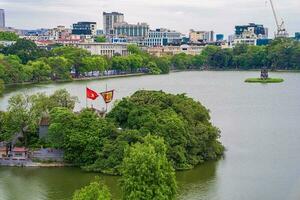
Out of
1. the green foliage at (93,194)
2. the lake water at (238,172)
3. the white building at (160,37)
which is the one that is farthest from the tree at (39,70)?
the white building at (160,37)

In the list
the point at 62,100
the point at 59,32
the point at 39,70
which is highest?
the point at 59,32

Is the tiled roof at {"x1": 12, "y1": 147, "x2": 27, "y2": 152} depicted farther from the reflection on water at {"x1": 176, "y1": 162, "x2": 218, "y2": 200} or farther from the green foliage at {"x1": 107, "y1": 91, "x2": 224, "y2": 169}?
the reflection on water at {"x1": 176, "y1": 162, "x2": 218, "y2": 200}

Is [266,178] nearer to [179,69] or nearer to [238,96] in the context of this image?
[238,96]

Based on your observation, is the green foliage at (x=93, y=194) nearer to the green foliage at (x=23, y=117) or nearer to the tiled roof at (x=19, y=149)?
the tiled roof at (x=19, y=149)

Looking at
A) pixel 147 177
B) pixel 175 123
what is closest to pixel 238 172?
pixel 175 123

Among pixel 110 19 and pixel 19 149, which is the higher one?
pixel 110 19

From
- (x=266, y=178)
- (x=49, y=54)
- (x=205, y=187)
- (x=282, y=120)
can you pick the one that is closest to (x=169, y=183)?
(x=205, y=187)

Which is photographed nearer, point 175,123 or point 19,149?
point 175,123

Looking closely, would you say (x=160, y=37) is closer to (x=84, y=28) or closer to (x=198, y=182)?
(x=84, y=28)

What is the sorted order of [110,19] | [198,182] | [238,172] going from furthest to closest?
[110,19]
[238,172]
[198,182]
